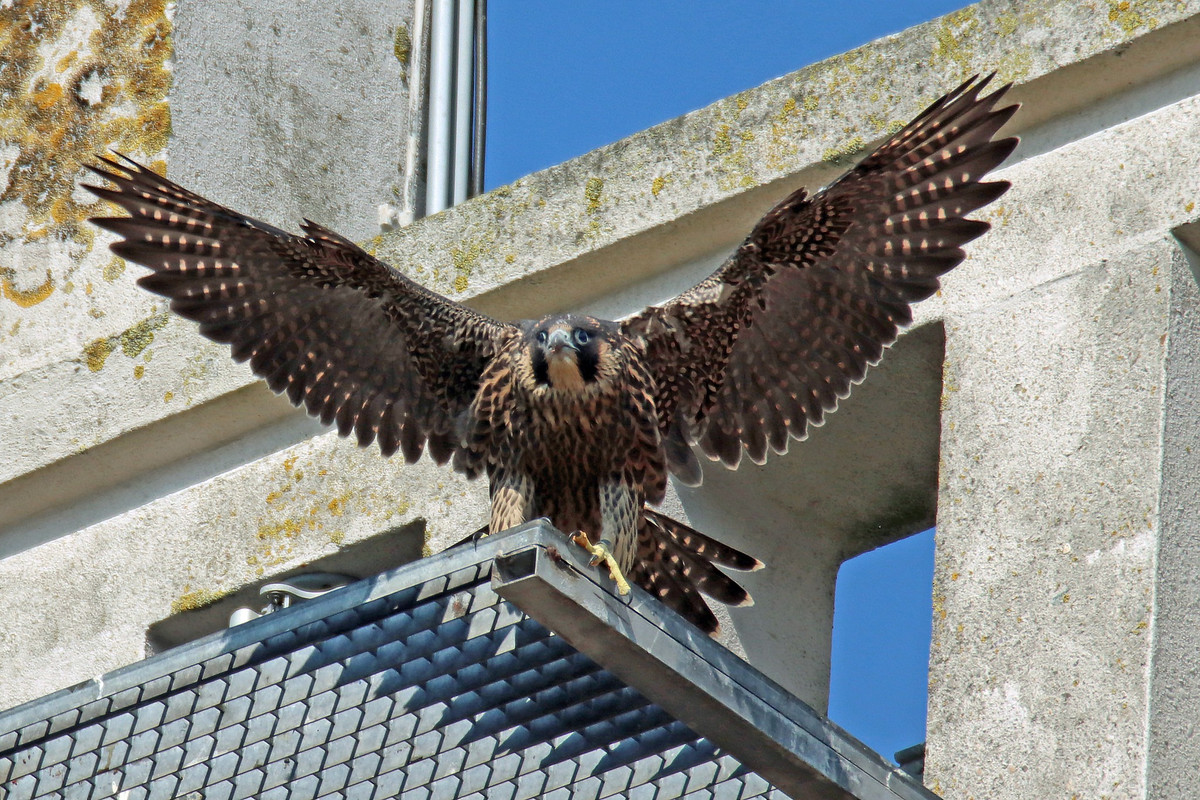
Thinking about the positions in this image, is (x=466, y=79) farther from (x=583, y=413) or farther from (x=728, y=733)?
(x=728, y=733)

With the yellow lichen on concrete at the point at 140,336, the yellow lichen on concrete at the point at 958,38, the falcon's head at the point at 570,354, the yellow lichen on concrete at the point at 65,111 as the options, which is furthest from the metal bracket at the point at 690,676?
the yellow lichen on concrete at the point at 65,111

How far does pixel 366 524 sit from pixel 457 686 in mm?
2532

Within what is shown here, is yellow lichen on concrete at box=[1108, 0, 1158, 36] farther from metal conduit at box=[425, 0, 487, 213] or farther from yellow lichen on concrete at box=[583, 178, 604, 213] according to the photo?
metal conduit at box=[425, 0, 487, 213]

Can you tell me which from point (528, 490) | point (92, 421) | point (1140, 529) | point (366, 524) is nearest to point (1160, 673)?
point (1140, 529)

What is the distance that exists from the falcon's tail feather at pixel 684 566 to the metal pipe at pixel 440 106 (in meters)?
2.06

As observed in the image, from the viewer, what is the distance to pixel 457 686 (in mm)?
3242

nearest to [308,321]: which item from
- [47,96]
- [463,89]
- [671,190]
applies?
[671,190]

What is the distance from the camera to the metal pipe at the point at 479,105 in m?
6.95

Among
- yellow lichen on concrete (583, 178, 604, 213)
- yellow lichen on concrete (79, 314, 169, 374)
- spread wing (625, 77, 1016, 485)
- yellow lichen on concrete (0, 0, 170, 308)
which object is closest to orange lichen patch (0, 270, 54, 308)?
yellow lichen on concrete (0, 0, 170, 308)

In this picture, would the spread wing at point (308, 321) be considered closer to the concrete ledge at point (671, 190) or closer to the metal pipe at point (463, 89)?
the concrete ledge at point (671, 190)

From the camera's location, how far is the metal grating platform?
3092 millimetres

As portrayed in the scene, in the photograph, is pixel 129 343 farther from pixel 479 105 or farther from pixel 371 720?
pixel 371 720

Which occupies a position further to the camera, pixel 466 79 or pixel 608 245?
pixel 466 79

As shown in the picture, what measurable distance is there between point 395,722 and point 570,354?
1.33 m
